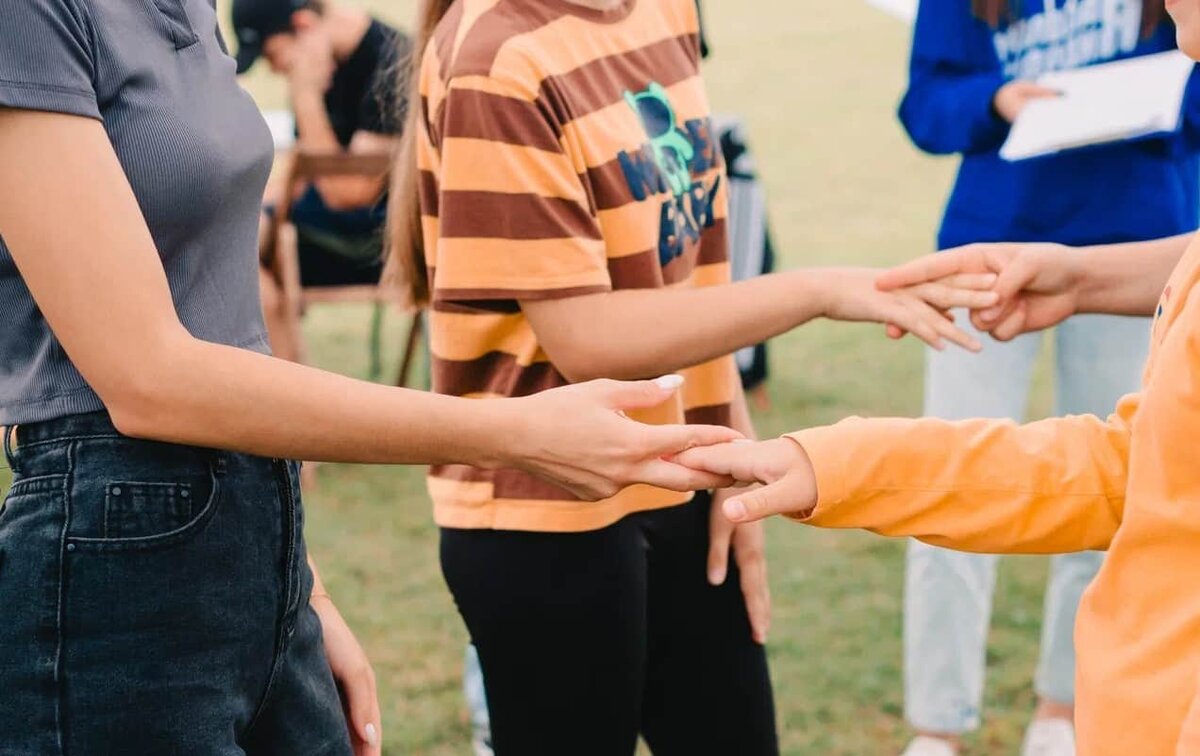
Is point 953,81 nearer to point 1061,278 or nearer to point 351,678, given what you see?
point 1061,278

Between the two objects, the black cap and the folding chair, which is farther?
the black cap

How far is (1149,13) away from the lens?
2.96 m

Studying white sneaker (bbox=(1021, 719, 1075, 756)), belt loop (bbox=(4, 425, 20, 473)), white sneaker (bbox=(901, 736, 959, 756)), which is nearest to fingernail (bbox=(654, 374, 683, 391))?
belt loop (bbox=(4, 425, 20, 473))

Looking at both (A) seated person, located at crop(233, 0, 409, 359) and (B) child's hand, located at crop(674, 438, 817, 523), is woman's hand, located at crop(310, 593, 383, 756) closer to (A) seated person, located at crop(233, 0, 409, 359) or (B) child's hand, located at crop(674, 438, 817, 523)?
(B) child's hand, located at crop(674, 438, 817, 523)

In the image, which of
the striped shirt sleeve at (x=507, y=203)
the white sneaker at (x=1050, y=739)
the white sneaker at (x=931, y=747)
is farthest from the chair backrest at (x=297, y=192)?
the striped shirt sleeve at (x=507, y=203)

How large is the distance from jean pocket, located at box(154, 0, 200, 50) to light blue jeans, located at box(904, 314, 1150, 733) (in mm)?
1992

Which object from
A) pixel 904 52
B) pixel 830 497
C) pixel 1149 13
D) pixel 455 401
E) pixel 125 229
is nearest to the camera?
pixel 125 229

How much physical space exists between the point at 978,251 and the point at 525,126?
2.69ft

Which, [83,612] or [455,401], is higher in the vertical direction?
[455,401]

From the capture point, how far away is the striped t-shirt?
72.5 inches

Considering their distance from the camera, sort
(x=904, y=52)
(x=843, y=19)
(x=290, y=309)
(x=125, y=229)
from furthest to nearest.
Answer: (x=843, y=19), (x=904, y=52), (x=290, y=309), (x=125, y=229)

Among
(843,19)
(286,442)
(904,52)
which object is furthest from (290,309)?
(843,19)

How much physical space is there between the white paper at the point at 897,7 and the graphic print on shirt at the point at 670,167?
47.2ft

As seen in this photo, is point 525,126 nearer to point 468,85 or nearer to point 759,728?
point 468,85
